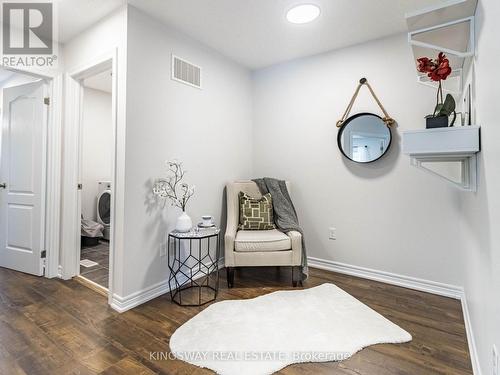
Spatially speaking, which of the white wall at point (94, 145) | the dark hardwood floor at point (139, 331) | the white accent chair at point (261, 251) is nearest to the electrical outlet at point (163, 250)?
the dark hardwood floor at point (139, 331)

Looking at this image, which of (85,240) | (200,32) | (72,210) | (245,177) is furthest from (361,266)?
(85,240)

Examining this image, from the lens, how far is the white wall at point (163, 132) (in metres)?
2.11

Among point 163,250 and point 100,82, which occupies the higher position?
point 100,82

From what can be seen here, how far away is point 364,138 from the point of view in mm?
2697

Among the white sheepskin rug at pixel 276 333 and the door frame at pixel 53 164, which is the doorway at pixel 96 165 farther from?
the white sheepskin rug at pixel 276 333

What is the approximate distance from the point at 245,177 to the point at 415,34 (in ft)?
7.46

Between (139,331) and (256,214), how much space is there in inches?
59.5

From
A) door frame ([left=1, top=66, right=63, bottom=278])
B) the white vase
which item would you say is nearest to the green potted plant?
the white vase

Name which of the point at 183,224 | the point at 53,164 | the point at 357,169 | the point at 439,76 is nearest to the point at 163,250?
the point at 183,224

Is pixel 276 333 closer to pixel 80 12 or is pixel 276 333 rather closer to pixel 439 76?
pixel 439 76

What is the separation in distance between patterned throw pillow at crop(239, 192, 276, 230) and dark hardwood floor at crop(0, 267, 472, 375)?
0.58m

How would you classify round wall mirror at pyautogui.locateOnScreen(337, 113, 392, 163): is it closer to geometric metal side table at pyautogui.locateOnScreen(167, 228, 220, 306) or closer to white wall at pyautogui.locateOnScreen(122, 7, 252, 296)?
white wall at pyautogui.locateOnScreen(122, 7, 252, 296)

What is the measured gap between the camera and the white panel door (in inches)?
105

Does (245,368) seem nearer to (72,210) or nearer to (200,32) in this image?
(72,210)
